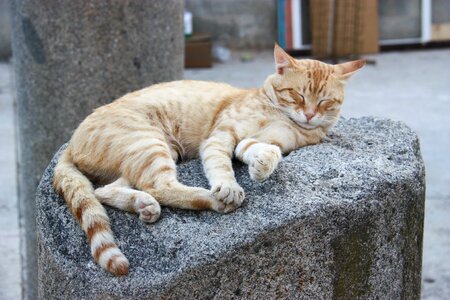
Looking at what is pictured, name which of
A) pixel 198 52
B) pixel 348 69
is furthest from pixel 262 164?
pixel 198 52

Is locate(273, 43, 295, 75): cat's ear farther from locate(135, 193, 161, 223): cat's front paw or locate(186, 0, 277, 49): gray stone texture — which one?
locate(186, 0, 277, 49): gray stone texture

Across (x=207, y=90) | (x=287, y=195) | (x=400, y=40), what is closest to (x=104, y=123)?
(x=207, y=90)

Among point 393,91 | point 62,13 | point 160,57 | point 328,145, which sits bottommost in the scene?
point 393,91

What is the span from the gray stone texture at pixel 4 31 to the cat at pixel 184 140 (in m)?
6.20

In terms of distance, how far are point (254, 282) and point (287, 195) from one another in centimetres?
30

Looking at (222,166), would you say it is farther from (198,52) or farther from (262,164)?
(198,52)

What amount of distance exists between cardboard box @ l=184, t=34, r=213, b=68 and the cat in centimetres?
533

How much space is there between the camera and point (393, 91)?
7.52 m

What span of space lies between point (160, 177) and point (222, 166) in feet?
0.68

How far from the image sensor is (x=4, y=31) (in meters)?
8.73

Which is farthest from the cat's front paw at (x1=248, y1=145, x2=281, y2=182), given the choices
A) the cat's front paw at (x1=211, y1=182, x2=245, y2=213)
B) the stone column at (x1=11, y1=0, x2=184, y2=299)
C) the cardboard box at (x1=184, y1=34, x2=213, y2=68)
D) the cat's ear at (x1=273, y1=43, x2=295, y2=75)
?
the cardboard box at (x1=184, y1=34, x2=213, y2=68)

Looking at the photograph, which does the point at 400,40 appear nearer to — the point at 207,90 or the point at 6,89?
the point at 6,89

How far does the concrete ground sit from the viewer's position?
4.54 m

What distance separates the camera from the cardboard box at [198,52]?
8.42 m
